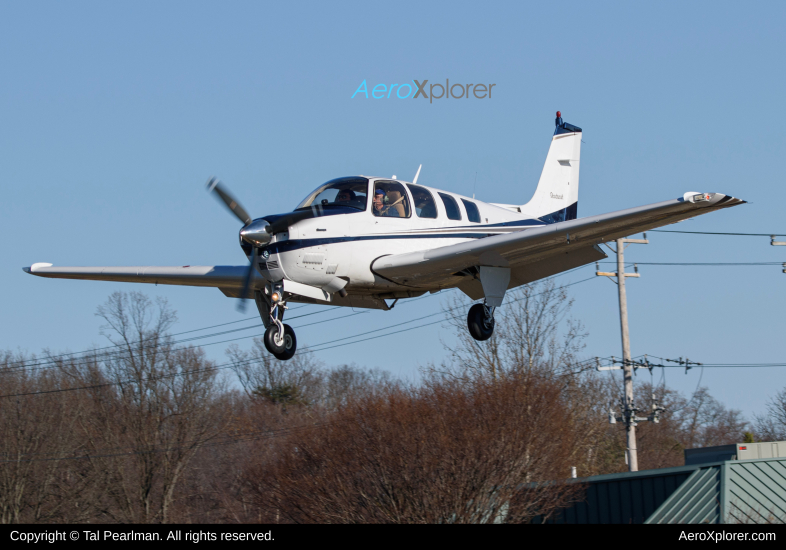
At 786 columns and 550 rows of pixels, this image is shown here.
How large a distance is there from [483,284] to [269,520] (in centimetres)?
2034

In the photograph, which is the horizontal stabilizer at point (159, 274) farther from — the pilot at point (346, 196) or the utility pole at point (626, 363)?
the utility pole at point (626, 363)

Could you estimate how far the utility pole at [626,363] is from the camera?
97.6 feet

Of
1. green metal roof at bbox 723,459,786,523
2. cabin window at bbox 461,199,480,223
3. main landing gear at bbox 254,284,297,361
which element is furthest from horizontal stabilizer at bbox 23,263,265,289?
green metal roof at bbox 723,459,786,523

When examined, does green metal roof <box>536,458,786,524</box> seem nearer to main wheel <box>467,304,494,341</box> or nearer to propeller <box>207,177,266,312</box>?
main wheel <box>467,304,494,341</box>

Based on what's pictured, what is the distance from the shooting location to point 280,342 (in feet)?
46.6

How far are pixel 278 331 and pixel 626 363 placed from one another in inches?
751

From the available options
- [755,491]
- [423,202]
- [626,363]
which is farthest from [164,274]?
[626,363]

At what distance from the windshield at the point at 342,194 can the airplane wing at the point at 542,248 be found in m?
1.06

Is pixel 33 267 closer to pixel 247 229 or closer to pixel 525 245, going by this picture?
pixel 247 229

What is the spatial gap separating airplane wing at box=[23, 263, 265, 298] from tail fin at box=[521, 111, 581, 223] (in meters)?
6.64

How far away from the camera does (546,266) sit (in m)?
16.7

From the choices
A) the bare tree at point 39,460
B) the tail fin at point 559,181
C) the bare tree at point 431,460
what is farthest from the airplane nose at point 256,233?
the bare tree at point 39,460

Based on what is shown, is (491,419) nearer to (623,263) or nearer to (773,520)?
(623,263)
